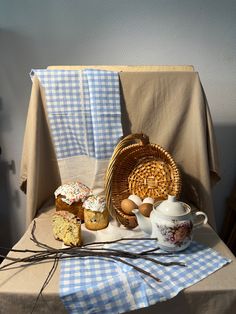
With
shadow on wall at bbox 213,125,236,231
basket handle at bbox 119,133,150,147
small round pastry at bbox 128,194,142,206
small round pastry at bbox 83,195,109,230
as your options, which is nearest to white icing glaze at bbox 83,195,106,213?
small round pastry at bbox 83,195,109,230

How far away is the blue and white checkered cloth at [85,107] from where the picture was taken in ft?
3.26

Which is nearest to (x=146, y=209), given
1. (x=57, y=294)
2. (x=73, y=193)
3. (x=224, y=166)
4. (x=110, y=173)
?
(x=110, y=173)

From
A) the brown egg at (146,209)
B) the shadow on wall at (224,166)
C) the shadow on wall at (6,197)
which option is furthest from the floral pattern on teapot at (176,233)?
the shadow on wall at (6,197)

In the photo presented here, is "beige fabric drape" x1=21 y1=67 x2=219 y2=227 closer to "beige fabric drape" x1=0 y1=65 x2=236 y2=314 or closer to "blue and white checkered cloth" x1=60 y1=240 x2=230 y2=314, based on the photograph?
"beige fabric drape" x1=0 y1=65 x2=236 y2=314

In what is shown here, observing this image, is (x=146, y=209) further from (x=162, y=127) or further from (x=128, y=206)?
(x=162, y=127)

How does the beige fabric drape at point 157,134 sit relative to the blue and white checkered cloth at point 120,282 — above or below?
above

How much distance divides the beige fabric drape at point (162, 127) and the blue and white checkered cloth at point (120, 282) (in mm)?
376

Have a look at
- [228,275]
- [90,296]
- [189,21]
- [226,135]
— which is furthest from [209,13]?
[90,296]

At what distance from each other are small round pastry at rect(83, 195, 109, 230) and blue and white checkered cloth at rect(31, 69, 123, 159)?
184 millimetres

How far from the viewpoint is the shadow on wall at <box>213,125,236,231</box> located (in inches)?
63.4

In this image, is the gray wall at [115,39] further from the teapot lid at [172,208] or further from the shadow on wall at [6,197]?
the teapot lid at [172,208]

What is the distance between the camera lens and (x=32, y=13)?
4.66 ft

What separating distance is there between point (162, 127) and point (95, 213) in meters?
0.43

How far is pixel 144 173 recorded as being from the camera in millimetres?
1060
